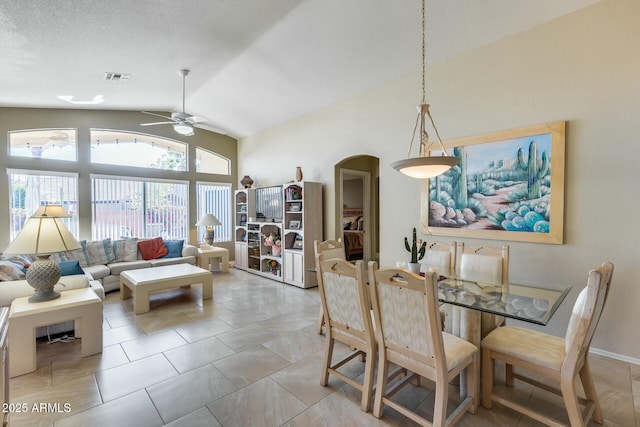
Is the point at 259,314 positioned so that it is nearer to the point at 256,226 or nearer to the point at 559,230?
the point at 256,226

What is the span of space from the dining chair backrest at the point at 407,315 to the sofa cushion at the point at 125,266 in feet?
15.6

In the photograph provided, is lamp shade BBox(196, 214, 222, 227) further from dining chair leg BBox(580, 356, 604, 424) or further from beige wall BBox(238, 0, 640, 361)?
dining chair leg BBox(580, 356, 604, 424)

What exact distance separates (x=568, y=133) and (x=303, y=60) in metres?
3.19

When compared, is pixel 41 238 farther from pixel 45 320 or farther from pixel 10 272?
pixel 10 272

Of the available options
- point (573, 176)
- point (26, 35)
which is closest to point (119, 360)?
point (26, 35)

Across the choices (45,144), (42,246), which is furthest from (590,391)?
(45,144)

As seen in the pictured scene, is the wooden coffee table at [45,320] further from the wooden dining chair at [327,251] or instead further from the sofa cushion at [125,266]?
the wooden dining chair at [327,251]

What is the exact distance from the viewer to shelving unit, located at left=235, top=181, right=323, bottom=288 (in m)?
5.10

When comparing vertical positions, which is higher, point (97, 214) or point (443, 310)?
point (97, 214)

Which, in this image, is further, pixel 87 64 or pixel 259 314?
pixel 259 314

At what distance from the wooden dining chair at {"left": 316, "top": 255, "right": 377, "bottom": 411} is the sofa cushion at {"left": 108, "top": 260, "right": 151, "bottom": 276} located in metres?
4.27

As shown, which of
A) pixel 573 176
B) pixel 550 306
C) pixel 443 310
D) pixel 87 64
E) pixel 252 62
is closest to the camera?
pixel 550 306

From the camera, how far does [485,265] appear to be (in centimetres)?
275

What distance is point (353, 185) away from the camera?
6.65 metres
